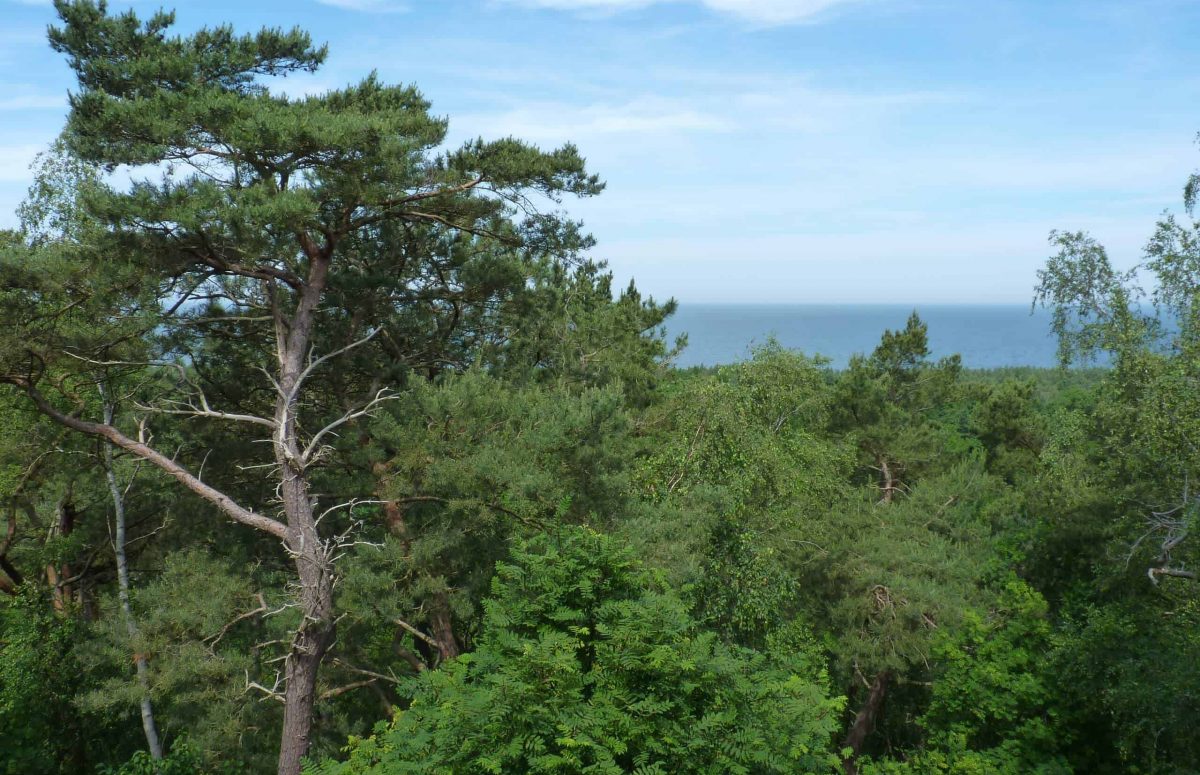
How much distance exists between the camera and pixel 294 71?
37.2 feet

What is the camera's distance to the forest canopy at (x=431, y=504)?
21.7 ft

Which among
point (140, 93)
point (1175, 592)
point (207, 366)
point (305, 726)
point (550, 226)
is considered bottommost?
point (305, 726)

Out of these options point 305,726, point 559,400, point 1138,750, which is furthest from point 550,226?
point 1138,750

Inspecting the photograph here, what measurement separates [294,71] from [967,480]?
705 inches

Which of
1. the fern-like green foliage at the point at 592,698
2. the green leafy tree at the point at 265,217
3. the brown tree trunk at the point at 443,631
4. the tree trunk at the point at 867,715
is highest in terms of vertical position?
the green leafy tree at the point at 265,217

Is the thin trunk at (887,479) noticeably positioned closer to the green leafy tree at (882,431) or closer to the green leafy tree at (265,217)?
the green leafy tree at (882,431)

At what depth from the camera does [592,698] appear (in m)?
5.80

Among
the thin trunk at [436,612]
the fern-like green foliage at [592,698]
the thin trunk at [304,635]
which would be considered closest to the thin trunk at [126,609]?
the thin trunk at [304,635]

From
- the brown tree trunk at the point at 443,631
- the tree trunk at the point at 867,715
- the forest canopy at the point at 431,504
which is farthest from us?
the tree trunk at the point at 867,715

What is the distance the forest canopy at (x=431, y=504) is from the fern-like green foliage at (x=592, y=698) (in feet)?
0.12

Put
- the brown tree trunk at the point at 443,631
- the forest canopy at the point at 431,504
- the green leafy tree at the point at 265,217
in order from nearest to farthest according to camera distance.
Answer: the forest canopy at the point at 431,504 < the green leafy tree at the point at 265,217 < the brown tree trunk at the point at 443,631

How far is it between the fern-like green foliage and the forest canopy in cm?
4

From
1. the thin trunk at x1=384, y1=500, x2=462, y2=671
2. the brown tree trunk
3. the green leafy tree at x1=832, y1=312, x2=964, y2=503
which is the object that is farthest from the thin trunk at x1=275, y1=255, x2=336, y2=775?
the green leafy tree at x1=832, y1=312, x2=964, y2=503

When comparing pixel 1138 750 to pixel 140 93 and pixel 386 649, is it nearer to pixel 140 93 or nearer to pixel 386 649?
pixel 386 649
